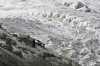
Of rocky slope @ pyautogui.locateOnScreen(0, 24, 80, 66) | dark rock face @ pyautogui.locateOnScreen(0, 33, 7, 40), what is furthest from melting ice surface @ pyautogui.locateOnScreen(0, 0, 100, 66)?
rocky slope @ pyautogui.locateOnScreen(0, 24, 80, 66)

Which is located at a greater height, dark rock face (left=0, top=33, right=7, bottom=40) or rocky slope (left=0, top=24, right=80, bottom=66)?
dark rock face (left=0, top=33, right=7, bottom=40)

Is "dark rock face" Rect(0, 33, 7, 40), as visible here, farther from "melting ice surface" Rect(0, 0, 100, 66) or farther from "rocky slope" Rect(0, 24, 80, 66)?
"melting ice surface" Rect(0, 0, 100, 66)

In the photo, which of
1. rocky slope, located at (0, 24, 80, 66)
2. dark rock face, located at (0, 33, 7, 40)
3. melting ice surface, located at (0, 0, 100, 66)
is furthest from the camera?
melting ice surface, located at (0, 0, 100, 66)

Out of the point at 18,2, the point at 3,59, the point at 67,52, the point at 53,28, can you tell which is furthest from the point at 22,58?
the point at 18,2

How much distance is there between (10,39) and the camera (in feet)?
53.4

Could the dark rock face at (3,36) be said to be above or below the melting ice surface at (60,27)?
above

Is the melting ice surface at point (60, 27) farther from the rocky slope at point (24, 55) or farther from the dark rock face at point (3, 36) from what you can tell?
the rocky slope at point (24, 55)

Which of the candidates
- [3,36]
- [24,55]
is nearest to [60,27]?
[3,36]

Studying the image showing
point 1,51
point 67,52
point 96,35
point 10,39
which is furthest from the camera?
point 96,35

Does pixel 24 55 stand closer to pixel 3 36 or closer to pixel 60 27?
pixel 3 36

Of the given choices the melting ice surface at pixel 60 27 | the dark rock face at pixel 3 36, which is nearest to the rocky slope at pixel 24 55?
the dark rock face at pixel 3 36

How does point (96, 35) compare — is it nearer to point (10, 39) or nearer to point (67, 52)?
point (67, 52)

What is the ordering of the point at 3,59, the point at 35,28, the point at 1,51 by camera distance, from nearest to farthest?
the point at 3,59 → the point at 1,51 → the point at 35,28

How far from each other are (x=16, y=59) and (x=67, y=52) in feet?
21.7
